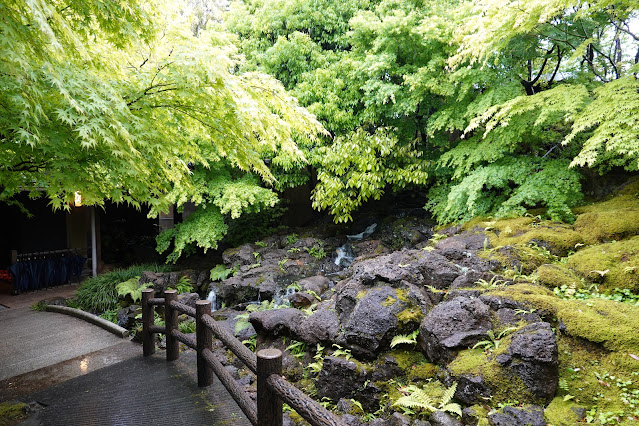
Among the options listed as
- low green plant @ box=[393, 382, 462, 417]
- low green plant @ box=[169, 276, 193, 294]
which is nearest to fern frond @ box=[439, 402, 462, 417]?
low green plant @ box=[393, 382, 462, 417]

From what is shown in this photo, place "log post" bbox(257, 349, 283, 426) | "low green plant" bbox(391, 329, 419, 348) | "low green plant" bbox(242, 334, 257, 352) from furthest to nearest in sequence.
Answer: "low green plant" bbox(242, 334, 257, 352) → "low green plant" bbox(391, 329, 419, 348) → "log post" bbox(257, 349, 283, 426)

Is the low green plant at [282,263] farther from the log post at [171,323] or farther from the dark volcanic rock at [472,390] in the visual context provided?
the dark volcanic rock at [472,390]

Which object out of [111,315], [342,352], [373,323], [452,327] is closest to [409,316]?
[373,323]

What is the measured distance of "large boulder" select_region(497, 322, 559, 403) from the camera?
12.0 feet

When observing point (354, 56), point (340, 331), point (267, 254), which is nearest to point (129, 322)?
point (267, 254)

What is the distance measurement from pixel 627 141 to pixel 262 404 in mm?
6291

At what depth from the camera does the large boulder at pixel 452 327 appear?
4.40 m

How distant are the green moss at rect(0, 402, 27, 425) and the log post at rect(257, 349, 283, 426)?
3011 mm

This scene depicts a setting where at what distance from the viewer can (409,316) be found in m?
5.12

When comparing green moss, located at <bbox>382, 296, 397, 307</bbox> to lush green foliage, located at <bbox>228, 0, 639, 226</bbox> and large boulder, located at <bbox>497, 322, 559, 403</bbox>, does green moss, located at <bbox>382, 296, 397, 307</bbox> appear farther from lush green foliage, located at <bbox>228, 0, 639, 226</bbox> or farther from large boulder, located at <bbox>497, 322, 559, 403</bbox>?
lush green foliage, located at <bbox>228, 0, 639, 226</bbox>

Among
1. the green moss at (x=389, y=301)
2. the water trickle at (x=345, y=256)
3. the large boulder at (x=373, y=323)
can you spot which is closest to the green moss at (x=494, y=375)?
the large boulder at (x=373, y=323)

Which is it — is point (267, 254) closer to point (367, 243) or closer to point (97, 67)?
point (367, 243)

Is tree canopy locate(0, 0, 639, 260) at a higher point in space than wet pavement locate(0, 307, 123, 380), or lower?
higher

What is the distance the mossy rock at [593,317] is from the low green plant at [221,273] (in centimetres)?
835
